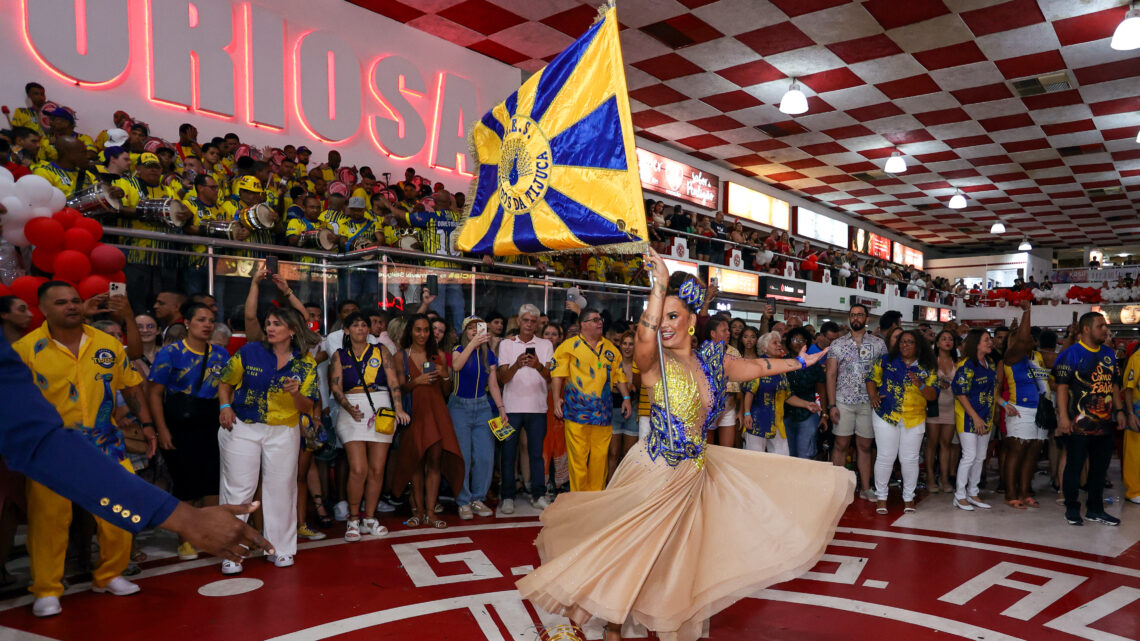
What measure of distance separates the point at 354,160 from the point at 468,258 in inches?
88.0

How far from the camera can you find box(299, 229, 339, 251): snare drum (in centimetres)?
588

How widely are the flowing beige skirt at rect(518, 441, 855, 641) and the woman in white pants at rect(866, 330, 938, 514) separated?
305cm

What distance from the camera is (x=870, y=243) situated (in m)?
19.5

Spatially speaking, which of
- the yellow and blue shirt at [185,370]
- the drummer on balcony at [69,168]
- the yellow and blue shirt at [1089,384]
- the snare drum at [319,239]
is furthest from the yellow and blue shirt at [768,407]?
the drummer on balcony at [69,168]

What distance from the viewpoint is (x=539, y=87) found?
371 centimetres

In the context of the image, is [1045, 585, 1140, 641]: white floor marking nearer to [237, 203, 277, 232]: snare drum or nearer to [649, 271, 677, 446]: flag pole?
[649, 271, 677, 446]: flag pole

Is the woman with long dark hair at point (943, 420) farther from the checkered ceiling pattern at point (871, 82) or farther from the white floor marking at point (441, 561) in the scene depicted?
the white floor marking at point (441, 561)

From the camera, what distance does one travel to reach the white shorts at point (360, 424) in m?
4.70

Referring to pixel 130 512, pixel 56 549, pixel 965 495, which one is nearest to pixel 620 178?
pixel 130 512

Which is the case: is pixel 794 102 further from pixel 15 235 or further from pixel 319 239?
pixel 15 235

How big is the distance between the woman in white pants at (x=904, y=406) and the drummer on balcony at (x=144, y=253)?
561 centimetres

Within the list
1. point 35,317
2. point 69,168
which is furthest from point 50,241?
point 69,168

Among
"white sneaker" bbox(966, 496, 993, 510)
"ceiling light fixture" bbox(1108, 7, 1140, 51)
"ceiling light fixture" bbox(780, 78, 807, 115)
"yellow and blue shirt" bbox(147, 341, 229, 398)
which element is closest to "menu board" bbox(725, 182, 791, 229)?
"ceiling light fixture" bbox(780, 78, 807, 115)

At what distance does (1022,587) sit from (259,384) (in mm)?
4540
